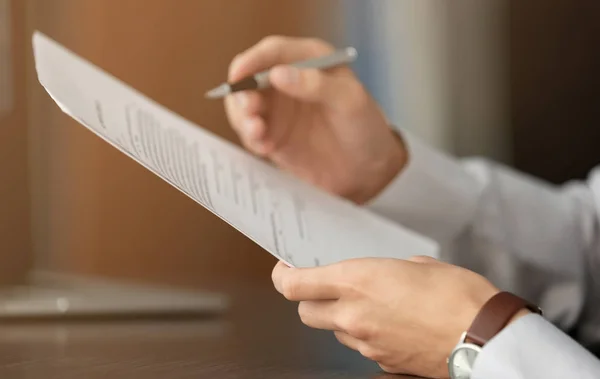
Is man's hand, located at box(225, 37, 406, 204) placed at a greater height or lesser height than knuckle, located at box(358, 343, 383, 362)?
greater

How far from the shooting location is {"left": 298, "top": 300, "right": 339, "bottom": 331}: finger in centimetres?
Answer: 47

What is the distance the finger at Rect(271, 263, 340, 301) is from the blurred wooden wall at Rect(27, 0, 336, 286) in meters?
0.93

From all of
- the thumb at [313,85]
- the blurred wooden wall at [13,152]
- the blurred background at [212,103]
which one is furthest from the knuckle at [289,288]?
the blurred wooden wall at [13,152]

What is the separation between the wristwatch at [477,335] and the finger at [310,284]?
8 cm

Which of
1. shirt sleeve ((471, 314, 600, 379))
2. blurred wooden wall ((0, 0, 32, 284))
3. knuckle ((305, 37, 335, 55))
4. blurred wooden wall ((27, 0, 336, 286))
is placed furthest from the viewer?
blurred wooden wall ((27, 0, 336, 286))

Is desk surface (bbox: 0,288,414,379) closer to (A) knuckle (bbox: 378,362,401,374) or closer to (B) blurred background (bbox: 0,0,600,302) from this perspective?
(A) knuckle (bbox: 378,362,401,374)

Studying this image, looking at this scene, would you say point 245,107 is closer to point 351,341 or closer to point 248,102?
point 248,102

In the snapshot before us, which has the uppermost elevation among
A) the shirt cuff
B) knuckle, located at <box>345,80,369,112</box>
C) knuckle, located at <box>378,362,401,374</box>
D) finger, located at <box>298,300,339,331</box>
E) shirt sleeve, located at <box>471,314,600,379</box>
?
knuckle, located at <box>345,80,369,112</box>

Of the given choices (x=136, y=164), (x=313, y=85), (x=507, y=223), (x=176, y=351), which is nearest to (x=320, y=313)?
(x=176, y=351)

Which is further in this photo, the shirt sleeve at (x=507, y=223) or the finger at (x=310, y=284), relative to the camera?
the shirt sleeve at (x=507, y=223)

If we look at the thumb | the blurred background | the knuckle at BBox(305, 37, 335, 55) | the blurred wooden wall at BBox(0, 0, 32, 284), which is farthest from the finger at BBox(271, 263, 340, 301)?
the blurred wooden wall at BBox(0, 0, 32, 284)

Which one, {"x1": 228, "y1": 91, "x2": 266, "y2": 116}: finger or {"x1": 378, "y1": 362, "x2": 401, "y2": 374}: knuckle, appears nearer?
{"x1": 378, "y1": 362, "x2": 401, "y2": 374}: knuckle

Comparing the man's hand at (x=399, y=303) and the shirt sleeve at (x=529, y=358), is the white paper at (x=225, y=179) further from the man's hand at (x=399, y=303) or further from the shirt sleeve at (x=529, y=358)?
the shirt sleeve at (x=529, y=358)

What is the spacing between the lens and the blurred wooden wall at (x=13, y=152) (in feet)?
4.07
